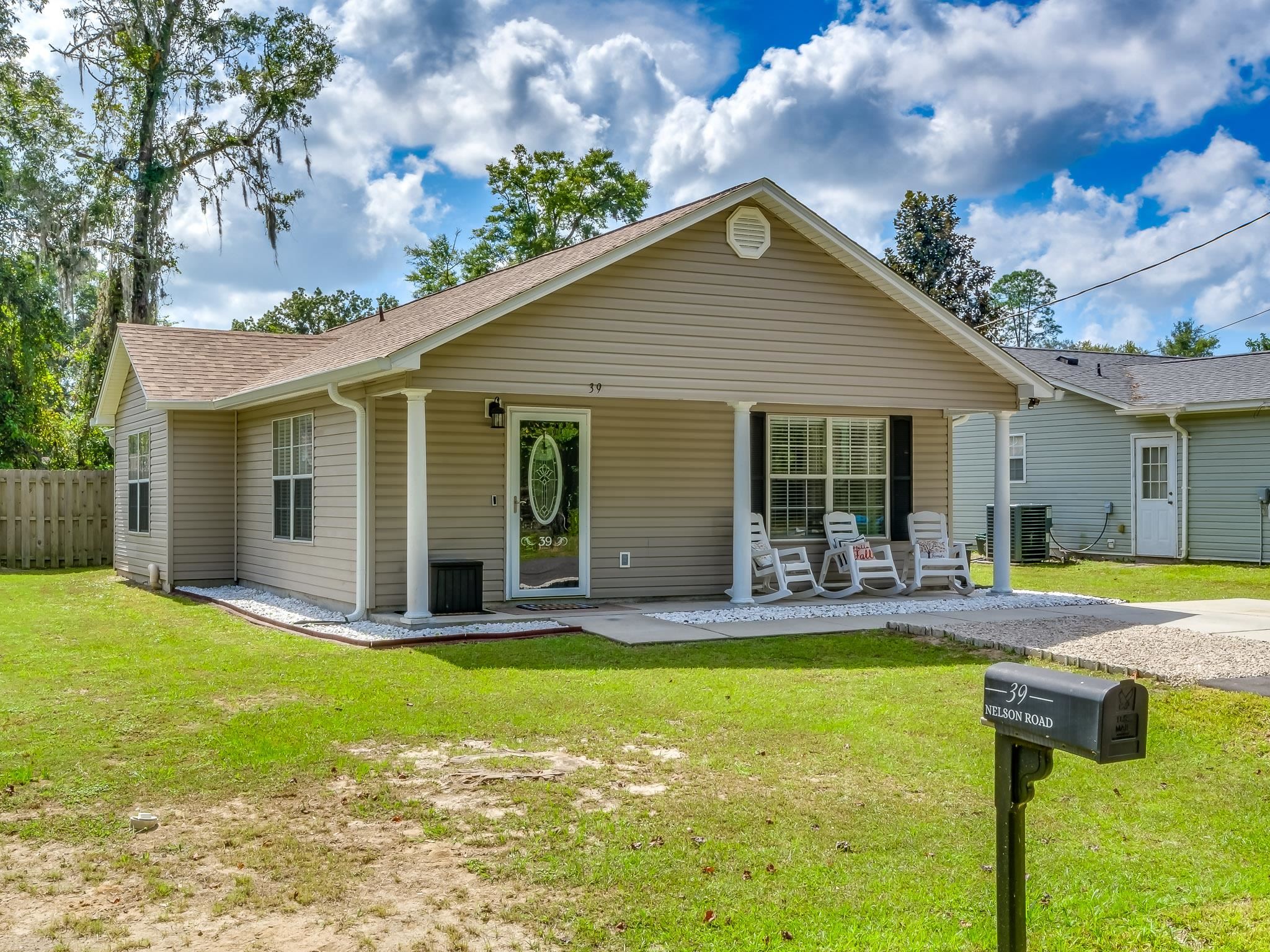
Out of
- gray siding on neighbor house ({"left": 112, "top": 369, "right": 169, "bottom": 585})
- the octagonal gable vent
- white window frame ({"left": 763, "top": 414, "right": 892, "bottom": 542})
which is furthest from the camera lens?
gray siding on neighbor house ({"left": 112, "top": 369, "right": 169, "bottom": 585})

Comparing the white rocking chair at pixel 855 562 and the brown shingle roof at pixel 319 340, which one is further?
the white rocking chair at pixel 855 562

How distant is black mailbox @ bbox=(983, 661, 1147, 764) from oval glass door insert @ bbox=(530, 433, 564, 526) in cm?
942

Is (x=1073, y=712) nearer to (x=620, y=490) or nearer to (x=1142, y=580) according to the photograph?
(x=620, y=490)

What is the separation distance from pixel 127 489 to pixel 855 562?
11.1 m

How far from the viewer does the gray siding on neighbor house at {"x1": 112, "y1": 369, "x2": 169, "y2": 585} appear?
1466cm

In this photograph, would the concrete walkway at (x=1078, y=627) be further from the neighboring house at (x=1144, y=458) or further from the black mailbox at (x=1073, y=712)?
the neighboring house at (x=1144, y=458)

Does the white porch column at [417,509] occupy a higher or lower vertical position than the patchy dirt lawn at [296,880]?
higher

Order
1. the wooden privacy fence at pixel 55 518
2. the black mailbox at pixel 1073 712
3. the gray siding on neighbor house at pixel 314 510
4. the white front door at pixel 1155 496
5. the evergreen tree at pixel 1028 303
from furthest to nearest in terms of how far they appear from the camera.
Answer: the evergreen tree at pixel 1028 303 → the white front door at pixel 1155 496 → the wooden privacy fence at pixel 55 518 → the gray siding on neighbor house at pixel 314 510 → the black mailbox at pixel 1073 712

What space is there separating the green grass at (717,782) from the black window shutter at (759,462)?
4.31m

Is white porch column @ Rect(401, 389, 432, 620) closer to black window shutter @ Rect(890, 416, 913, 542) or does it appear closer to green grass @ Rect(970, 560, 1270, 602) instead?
black window shutter @ Rect(890, 416, 913, 542)

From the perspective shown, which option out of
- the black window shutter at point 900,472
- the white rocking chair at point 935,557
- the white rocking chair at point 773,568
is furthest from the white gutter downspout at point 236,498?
the white rocking chair at point 935,557

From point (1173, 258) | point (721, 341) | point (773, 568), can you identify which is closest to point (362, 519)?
point (721, 341)

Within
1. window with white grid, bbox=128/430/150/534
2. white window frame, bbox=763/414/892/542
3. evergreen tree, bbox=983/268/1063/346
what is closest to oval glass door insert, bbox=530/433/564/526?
white window frame, bbox=763/414/892/542

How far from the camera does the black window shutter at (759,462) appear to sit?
13.0 m
